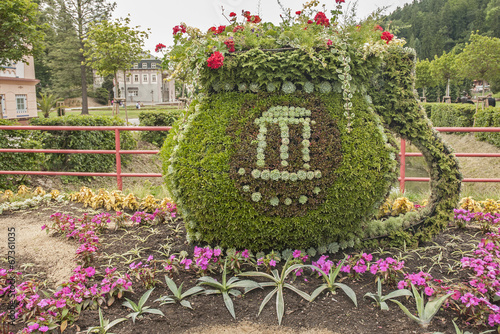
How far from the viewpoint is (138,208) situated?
16.4 feet

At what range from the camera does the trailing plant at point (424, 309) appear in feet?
8.07

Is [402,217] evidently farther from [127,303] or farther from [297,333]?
[127,303]

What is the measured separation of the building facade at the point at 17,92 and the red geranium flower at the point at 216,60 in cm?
2129

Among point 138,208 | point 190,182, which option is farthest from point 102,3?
point 190,182

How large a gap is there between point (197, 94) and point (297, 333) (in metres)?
2.17

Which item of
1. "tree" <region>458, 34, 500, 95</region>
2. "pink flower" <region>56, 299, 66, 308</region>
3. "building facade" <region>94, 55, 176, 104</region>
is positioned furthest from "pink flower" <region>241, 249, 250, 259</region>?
"building facade" <region>94, 55, 176, 104</region>

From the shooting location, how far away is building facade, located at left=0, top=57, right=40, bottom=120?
2103 centimetres

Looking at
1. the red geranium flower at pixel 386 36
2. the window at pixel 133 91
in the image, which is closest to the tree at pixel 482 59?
the red geranium flower at pixel 386 36

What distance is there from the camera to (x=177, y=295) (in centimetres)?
280

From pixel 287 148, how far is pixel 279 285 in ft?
3.57

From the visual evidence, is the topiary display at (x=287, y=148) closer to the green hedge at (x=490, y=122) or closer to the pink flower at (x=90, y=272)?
the pink flower at (x=90, y=272)

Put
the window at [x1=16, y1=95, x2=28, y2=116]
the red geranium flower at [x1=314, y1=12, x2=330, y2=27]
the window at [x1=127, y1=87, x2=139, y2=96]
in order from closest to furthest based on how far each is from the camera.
→ the red geranium flower at [x1=314, y1=12, x2=330, y2=27] → the window at [x1=16, y1=95, x2=28, y2=116] → the window at [x1=127, y1=87, x2=139, y2=96]

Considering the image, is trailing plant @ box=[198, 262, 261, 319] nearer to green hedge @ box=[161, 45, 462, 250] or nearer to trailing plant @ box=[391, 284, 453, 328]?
green hedge @ box=[161, 45, 462, 250]

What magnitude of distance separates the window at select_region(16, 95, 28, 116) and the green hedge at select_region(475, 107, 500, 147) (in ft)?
79.2
